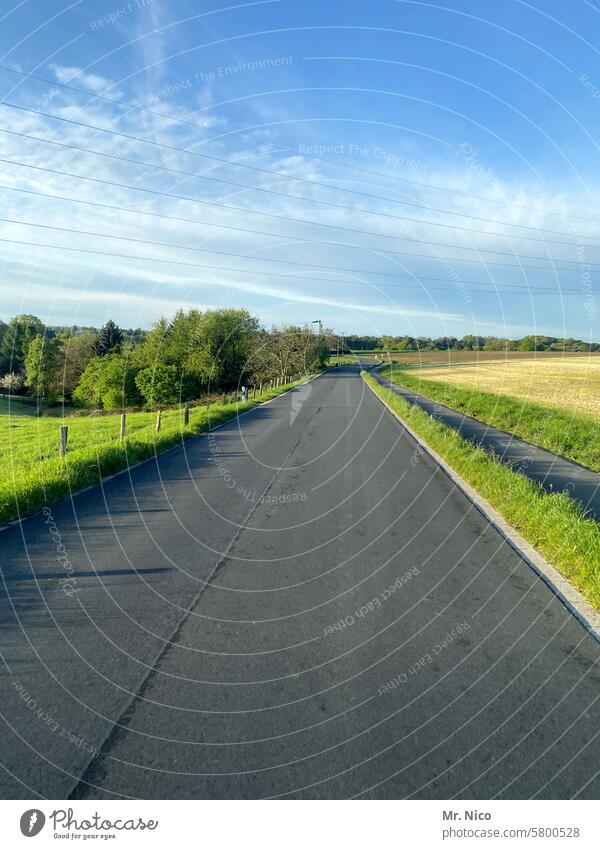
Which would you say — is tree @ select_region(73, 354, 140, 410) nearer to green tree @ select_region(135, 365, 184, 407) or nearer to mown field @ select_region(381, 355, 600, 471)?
green tree @ select_region(135, 365, 184, 407)

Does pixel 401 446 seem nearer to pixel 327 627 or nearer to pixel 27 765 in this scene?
pixel 327 627

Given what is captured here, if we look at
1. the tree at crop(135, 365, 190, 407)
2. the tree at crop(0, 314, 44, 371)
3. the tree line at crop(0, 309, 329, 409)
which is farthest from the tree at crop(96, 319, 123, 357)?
the tree at crop(135, 365, 190, 407)

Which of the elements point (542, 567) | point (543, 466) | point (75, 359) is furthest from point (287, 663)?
point (75, 359)

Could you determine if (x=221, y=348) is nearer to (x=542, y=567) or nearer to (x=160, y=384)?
(x=160, y=384)

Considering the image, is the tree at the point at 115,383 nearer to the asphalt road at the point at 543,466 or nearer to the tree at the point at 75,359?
the tree at the point at 75,359

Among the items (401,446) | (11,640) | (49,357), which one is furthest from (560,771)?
(49,357)

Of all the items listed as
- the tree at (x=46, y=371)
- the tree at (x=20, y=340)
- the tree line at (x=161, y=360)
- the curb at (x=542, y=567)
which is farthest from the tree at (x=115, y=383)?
the tree at (x=20, y=340)
